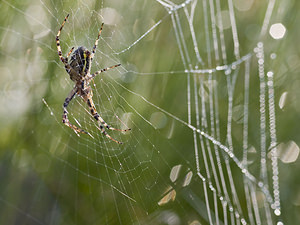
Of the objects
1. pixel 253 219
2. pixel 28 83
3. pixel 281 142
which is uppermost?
pixel 28 83

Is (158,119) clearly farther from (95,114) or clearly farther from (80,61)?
(80,61)

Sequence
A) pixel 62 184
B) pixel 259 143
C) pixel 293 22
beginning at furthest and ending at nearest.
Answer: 1. pixel 62 184
2. pixel 259 143
3. pixel 293 22

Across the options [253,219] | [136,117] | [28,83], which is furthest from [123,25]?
[253,219]

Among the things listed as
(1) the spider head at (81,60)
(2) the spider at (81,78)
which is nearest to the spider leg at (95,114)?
(2) the spider at (81,78)

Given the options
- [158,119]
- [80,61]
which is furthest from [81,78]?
[158,119]

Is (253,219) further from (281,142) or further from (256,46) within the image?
(256,46)

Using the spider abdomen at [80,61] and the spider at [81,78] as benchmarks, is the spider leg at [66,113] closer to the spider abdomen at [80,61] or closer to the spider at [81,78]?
the spider at [81,78]
